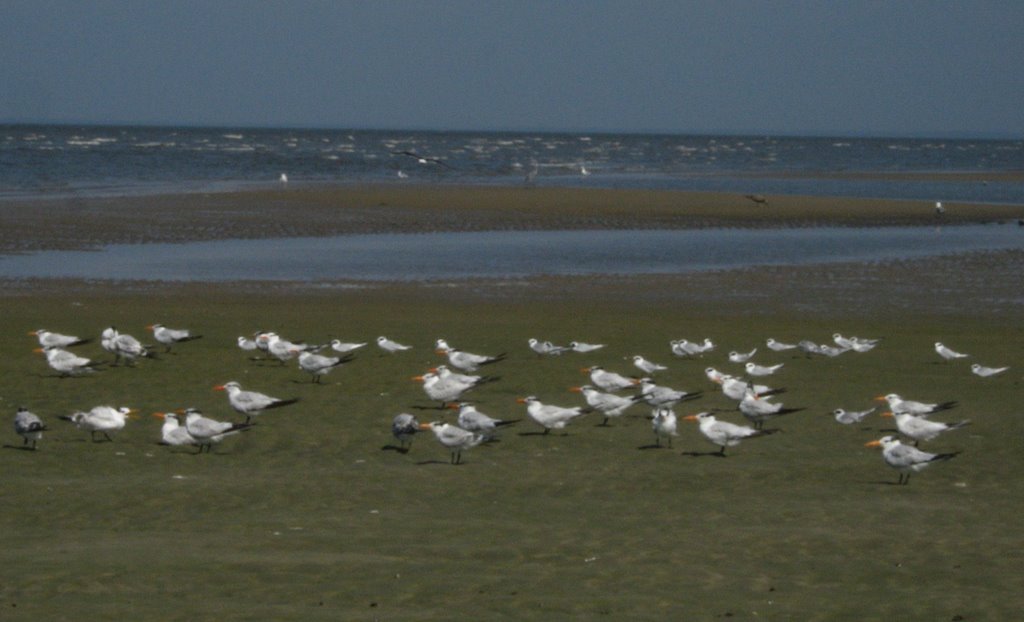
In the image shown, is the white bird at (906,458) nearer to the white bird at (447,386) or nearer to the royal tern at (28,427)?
the white bird at (447,386)

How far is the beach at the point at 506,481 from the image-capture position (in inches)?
362

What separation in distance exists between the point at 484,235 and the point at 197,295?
15613mm

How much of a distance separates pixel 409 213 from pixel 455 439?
35.1 metres

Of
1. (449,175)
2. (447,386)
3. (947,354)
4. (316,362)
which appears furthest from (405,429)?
(449,175)

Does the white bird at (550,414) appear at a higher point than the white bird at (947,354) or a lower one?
higher

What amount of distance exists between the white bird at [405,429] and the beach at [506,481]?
18cm

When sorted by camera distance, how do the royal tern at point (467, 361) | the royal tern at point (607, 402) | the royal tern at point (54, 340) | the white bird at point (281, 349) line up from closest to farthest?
the royal tern at point (607, 402), the royal tern at point (467, 361), the white bird at point (281, 349), the royal tern at point (54, 340)

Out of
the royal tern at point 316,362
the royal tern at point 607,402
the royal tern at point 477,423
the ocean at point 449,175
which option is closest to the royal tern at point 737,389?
the royal tern at point 607,402

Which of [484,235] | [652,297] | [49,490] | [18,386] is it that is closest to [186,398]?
[18,386]

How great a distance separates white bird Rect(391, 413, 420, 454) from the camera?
1423 cm

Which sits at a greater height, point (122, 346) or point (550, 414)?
point (550, 414)

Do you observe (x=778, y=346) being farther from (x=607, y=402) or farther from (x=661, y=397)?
(x=607, y=402)

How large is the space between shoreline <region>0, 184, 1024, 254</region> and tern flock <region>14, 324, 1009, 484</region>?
16.8 m

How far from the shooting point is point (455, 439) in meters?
13.8
